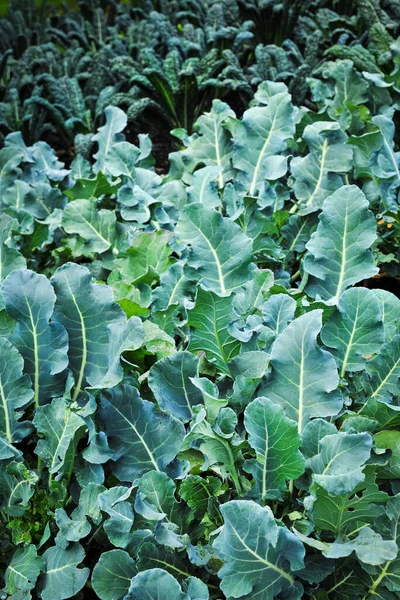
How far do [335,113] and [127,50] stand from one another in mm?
2284

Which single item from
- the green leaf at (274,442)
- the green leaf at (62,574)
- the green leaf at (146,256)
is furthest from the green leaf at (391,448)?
the green leaf at (146,256)

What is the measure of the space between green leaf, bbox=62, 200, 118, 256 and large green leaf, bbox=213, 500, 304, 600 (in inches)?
Answer: 56.0

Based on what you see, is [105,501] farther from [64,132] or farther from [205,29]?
[205,29]

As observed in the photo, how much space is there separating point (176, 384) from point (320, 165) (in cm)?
124

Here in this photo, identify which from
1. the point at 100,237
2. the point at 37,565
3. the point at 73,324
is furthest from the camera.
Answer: the point at 100,237

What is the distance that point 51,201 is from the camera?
2943 millimetres

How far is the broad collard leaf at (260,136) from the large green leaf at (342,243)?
2.31 ft

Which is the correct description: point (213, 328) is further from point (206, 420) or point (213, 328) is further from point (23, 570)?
point (23, 570)

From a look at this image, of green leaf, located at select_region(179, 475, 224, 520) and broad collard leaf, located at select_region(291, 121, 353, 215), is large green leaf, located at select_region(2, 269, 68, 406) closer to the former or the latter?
green leaf, located at select_region(179, 475, 224, 520)

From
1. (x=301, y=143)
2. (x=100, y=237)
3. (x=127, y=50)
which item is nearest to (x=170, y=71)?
(x=127, y=50)

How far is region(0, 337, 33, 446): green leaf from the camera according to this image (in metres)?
1.79

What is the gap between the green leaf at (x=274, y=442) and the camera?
150cm

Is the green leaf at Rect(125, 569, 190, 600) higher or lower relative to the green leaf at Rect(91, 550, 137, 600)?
higher

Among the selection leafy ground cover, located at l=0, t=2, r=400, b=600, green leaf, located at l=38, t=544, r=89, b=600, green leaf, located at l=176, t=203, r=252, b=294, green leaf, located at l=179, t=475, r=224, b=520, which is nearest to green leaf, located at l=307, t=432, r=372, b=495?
leafy ground cover, located at l=0, t=2, r=400, b=600
